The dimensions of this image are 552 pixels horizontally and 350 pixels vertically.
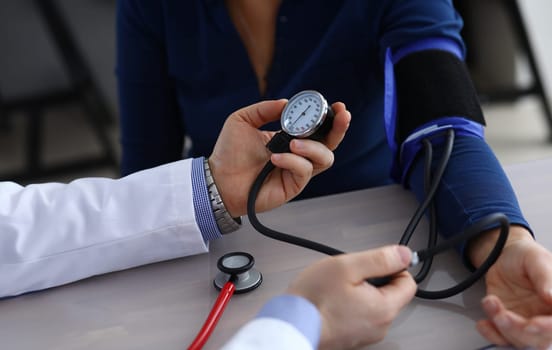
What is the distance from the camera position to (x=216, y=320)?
619mm

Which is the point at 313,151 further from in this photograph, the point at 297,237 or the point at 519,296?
the point at 519,296

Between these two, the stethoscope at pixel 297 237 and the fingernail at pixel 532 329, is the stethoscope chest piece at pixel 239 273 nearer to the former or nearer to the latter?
the stethoscope at pixel 297 237

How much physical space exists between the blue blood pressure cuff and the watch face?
0.21 m

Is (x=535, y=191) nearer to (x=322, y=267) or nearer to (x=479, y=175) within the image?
(x=479, y=175)

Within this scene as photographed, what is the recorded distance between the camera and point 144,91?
1.14 metres

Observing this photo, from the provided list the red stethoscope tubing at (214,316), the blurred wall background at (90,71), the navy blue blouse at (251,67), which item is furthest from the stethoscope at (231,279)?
the blurred wall background at (90,71)

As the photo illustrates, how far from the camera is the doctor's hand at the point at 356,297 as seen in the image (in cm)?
54

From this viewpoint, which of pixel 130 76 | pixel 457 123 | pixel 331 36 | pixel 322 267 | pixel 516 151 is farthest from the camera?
pixel 516 151

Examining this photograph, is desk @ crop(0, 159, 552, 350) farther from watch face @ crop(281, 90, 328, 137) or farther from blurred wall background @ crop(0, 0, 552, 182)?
blurred wall background @ crop(0, 0, 552, 182)

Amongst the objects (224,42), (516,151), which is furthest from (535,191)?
(516,151)

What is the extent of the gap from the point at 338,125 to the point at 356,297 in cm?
25

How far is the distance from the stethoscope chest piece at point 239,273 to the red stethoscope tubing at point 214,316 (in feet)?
0.04

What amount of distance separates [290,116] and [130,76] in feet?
1.75

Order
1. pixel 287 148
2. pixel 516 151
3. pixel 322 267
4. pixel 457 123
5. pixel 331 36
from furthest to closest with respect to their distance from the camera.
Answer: pixel 516 151 → pixel 331 36 → pixel 457 123 → pixel 287 148 → pixel 322 267
